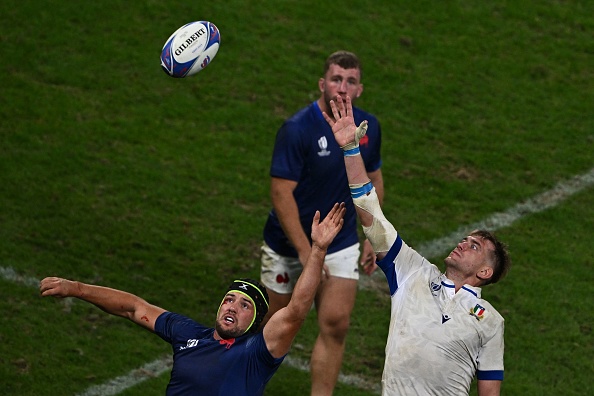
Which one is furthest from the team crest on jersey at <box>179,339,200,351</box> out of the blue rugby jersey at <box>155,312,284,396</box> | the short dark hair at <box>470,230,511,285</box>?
the short dark hair at <box>470,230,511,285</box>

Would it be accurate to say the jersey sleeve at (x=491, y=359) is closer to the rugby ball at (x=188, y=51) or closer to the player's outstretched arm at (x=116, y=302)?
the player's outstretched arm at (x=116, y=302)

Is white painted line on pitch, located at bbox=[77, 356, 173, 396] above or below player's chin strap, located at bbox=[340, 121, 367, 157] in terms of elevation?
below

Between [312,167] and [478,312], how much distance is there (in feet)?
8.17

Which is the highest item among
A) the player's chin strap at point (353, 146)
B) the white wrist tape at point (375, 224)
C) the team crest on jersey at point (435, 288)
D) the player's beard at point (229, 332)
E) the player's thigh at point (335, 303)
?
the player's chin strap at point (353, 146)

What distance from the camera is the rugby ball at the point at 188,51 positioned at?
8.86m

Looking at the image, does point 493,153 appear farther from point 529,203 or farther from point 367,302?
point 367,302

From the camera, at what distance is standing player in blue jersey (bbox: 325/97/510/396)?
682 centimetres

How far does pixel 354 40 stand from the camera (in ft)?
44.0

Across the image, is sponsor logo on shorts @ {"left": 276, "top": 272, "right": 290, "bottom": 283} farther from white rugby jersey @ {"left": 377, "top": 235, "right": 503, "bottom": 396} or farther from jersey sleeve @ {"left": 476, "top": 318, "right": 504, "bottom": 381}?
jersey sleeve @ {"left": 476, "top": 318, "right": 504, "bottom": 381}

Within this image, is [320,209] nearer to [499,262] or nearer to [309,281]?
[499,262]

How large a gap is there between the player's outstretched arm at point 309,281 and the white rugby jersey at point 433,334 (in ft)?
1.66


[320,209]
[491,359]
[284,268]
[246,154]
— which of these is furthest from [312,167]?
[246,154]

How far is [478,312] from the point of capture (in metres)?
6.93

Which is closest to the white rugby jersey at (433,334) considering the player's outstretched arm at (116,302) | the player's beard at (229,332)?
the player's beard at (229,332)
